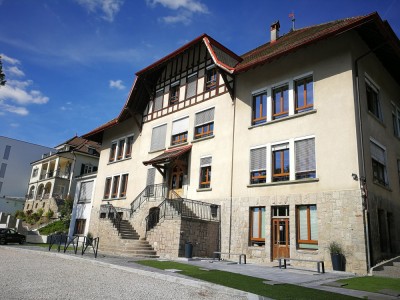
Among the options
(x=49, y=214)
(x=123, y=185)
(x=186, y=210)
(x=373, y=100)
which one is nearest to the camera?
(x=373, y=100)

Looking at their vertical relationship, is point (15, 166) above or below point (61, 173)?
above

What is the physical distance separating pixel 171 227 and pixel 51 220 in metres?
24.3

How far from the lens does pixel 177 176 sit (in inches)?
822

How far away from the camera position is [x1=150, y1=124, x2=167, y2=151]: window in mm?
22797

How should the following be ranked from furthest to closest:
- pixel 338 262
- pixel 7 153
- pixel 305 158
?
1. pixel 7 153
2. pixel 305 158
3. pixel 338 262

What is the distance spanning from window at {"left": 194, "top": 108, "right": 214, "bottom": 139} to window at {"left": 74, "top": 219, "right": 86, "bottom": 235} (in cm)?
1498

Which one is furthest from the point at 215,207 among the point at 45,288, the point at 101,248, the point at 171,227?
the point at 45,288

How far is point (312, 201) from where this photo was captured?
1384cm

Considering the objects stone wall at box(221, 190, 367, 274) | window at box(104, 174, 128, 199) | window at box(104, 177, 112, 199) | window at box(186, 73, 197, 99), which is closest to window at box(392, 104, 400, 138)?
stone wall at box(221, 190, 367, 274)

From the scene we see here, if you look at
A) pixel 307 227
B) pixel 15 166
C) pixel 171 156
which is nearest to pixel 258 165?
pixel 307 227

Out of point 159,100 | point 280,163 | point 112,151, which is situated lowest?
point 280,163

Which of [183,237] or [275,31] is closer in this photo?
[183,237]

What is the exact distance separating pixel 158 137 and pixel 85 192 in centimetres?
1156

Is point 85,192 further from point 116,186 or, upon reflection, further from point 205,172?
point 205,172
